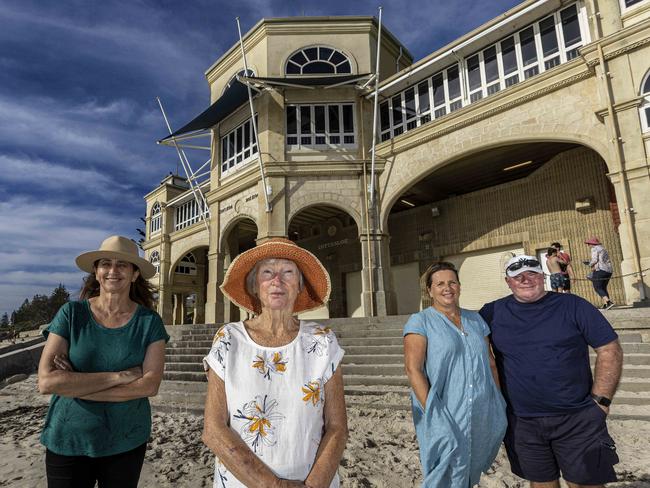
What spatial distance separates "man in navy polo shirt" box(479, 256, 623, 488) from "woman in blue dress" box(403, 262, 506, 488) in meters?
0.13

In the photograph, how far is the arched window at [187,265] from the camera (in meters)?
25.0

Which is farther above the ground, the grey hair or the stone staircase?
the grey hair

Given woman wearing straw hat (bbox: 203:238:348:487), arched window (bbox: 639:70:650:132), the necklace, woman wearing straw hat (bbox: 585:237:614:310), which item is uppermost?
arched window (bbox: 639:70:650:132)

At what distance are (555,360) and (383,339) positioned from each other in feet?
20.2

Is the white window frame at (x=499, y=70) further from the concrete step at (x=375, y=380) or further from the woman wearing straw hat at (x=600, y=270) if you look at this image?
the concrete step at (x=375, y=380)

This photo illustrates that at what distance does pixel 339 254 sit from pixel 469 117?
880 centimetres

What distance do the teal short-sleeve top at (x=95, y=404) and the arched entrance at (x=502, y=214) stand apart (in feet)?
41.1

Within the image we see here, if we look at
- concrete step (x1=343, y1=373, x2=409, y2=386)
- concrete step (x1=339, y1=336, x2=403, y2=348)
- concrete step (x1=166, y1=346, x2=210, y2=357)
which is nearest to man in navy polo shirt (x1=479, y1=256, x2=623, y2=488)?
concrete step (x1=343, y1=373, x2=409, y2=386)

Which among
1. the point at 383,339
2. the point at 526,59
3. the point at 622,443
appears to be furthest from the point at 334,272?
the point at 622,443

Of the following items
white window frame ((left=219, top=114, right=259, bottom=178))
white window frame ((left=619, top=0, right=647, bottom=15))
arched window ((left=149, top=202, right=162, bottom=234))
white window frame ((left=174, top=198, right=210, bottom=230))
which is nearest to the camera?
white window frame ((left=619, top=0, right=647, bottom=15))

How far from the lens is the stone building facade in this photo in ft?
29.4

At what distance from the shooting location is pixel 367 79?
13500 millimetres

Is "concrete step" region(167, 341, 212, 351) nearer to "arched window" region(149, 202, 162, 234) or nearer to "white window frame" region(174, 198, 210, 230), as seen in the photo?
"white window frame" region(174, 198, 210, 230)

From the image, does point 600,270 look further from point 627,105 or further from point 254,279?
point 254,279
